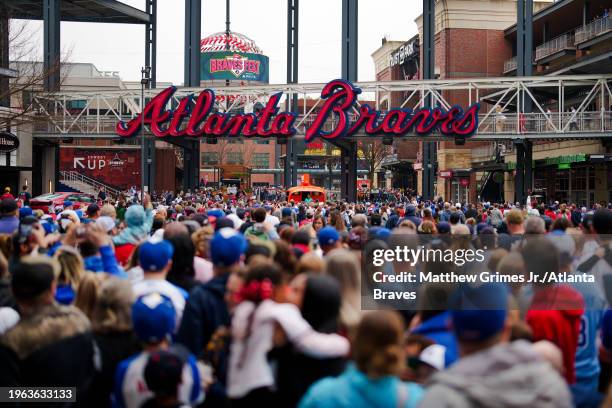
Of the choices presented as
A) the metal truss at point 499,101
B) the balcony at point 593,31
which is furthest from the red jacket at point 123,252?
the balcony at point 593,31

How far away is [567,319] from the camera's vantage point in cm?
554

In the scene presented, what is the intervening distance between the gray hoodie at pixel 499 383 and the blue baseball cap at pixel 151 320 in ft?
6.33

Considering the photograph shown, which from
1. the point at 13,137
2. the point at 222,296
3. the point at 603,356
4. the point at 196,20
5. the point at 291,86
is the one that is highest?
the point at 196,20

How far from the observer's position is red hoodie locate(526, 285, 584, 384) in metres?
5.43

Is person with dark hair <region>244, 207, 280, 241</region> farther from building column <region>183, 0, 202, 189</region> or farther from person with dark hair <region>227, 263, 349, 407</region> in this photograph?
building column <region>183, 0, 202, 189</region>

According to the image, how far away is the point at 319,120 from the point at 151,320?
34.7 meters

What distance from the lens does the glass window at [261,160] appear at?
123 meters

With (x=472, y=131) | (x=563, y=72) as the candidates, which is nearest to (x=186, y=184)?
(x=472, y=131)

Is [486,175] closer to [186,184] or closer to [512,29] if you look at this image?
[512,29]

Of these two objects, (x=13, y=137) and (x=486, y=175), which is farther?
(x=486, y=175)

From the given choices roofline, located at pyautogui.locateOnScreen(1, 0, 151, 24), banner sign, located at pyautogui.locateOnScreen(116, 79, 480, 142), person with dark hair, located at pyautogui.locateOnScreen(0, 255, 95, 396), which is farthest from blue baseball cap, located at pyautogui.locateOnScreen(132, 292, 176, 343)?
roofline, located at pyautogui.locateOnScreen(1, 0, 151, 24)

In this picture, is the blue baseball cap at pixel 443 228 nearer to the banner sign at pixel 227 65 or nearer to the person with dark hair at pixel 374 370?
the person with dark hair at pixel 374 370

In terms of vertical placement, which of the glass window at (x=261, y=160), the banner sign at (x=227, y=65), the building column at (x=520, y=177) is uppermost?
the banner sign at (x=227, y=65)

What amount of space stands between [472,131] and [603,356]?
110 ft
